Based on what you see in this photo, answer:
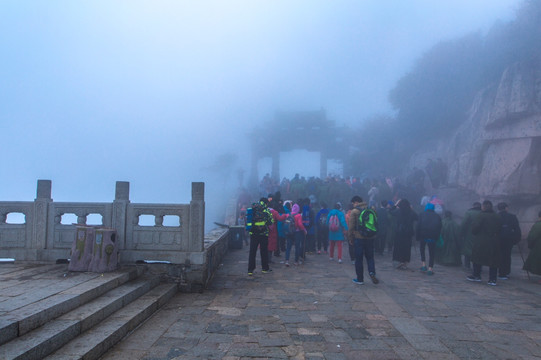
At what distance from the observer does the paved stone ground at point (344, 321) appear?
161 inches

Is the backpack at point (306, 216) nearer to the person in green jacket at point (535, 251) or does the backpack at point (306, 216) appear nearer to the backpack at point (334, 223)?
the backpack at point (334, 223)

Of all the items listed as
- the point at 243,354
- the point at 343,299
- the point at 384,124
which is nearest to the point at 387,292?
the point at 343,299

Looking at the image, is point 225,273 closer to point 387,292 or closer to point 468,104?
point 387,292

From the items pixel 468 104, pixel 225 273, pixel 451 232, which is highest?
pixel 468 104

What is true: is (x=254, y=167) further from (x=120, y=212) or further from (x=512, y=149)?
(x=120, y=212)

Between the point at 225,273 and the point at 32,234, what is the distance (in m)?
4.23

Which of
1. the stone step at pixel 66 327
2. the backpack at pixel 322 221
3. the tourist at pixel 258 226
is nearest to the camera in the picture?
the stone step at pixel 66 327

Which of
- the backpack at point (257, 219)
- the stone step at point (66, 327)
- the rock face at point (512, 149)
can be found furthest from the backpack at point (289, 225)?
the rock face at point (512, 149)

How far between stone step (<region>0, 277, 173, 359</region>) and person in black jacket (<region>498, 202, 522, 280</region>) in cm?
796

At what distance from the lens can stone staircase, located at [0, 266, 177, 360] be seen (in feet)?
11.5

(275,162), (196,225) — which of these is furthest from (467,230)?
(275,162)

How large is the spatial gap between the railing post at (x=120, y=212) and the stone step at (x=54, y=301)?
3.26 feet

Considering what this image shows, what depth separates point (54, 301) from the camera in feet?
14.3

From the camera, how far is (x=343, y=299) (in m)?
6.37
